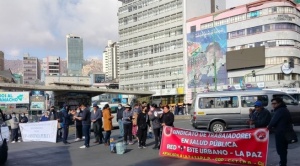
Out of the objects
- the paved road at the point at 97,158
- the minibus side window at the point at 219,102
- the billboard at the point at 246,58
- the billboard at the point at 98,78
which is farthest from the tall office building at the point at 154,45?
the billboard at the point at 98,78

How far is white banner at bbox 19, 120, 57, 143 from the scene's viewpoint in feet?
54.7

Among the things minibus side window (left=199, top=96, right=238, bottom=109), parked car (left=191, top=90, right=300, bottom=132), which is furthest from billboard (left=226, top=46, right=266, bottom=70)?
minibus side window (left=199, top=96, right=238, bottom=109)

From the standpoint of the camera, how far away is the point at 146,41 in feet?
285

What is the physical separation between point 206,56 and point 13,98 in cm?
3853

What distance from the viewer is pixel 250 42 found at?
63094 mm

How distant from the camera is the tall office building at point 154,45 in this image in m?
78.4

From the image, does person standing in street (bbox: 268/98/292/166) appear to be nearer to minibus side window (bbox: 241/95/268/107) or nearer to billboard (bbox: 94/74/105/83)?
minibus side window (bbox: 241/95/268/107)

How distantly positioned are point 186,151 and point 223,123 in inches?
271

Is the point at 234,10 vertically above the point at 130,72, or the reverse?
the point at 234,10

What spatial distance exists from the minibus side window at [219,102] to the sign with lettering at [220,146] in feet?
21.1

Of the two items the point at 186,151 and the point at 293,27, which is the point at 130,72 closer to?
the point at 293,27

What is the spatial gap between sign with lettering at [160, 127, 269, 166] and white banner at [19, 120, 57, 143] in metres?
7.97

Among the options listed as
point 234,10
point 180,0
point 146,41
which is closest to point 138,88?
point 146,41

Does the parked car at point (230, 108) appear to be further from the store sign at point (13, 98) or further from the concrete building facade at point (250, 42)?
the store sign at point (13, 98)
